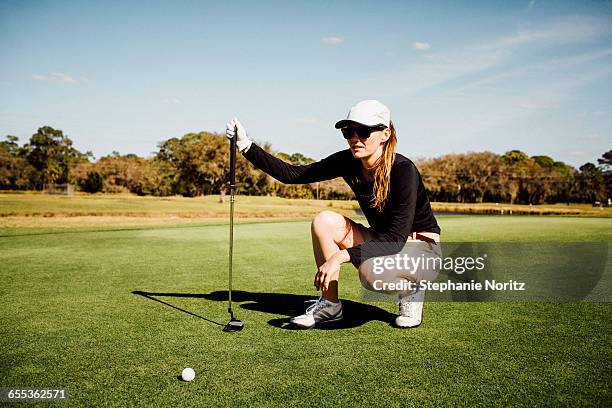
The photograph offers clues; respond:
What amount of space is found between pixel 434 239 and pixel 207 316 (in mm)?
2505

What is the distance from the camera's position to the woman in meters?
4.18

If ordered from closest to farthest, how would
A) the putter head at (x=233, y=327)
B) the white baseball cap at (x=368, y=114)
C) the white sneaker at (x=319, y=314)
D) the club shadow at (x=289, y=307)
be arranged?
the white baseball cap at (x=368, y=114) < the putter head at (x=233, y=327) < the white sneaker at (x=319, y=314) < the club shadow at (x=289, y=307)

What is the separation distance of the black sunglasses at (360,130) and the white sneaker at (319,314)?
5.37ft

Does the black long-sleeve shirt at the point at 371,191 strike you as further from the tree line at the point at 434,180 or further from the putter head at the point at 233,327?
the tree line at the point at 434,180

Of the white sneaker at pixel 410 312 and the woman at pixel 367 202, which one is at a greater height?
the woman at pixel 367 202

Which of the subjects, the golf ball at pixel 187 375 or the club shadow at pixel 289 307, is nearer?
the golf ball at pixel 187 375

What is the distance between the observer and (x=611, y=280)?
7379 mm

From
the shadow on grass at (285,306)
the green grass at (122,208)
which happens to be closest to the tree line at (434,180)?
the green grass at (122,208)

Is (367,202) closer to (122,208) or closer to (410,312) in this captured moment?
(410,312)

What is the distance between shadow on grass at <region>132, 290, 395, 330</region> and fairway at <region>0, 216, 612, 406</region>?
0.07 feet

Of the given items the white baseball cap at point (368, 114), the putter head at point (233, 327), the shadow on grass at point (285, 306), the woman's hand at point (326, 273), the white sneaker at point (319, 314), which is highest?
the white baseball cap at point (368, 114)

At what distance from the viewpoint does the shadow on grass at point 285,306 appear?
4.88 meters

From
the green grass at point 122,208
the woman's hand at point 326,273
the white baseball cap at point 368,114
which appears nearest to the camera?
the woman's hand at point 326,273

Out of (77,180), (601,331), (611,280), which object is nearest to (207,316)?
(601,331)
